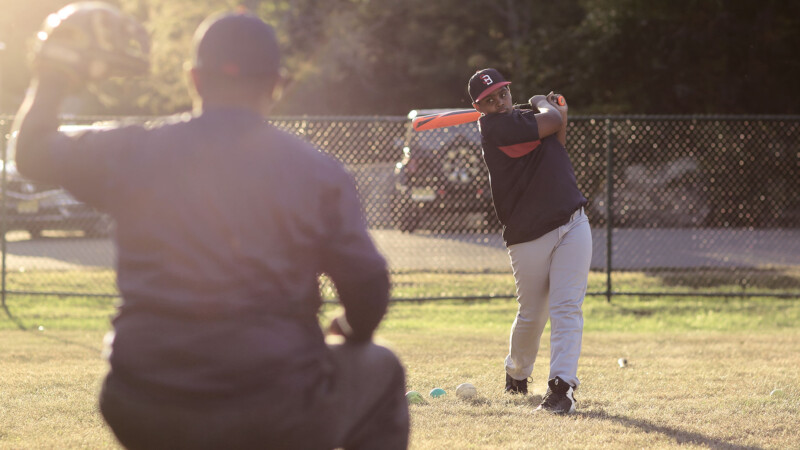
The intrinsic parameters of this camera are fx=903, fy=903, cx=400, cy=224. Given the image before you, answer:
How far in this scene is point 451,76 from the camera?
30.1 metres

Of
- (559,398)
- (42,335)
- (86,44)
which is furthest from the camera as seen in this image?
(42,335)

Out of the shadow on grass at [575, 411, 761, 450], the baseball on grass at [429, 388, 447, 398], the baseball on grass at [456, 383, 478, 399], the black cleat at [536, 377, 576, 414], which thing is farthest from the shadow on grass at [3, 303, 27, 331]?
the shadow on grass at [575, 411, 761, 450]

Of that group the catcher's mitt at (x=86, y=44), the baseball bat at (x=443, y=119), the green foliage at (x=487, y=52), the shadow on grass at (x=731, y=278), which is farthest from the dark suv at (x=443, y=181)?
the catcher's mitt at (x=86, y=44)

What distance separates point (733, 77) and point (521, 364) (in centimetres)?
1680

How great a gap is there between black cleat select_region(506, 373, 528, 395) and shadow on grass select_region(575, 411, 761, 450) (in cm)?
60

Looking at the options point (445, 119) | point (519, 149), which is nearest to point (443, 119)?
point (445, 119)

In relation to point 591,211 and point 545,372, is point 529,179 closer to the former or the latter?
point 545,372

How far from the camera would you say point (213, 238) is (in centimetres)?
226

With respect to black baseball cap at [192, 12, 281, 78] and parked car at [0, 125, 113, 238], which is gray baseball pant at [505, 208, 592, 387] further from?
parked car at [0, 125, 113, 238]

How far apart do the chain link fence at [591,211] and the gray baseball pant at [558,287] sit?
4383mm

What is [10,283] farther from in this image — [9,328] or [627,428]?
[627,428]

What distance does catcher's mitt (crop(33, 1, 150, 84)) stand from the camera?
7.96 feet

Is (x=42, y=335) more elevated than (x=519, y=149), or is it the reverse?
(x=519, y=149)

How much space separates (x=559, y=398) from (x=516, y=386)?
67 cm
